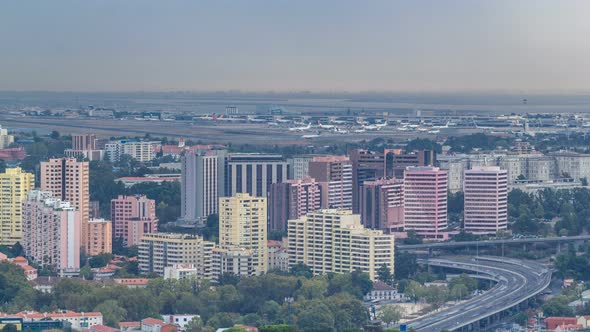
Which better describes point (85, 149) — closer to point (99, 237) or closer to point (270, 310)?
point (99, 237)

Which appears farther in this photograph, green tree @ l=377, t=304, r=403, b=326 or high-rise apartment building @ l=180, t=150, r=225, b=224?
high-rise apartment building @ l=180, t=150, r=225, b=224

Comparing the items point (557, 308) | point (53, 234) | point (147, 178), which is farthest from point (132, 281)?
point (147, 178)

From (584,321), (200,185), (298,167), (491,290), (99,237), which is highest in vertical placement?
(298,167)

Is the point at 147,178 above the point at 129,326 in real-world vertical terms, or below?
above

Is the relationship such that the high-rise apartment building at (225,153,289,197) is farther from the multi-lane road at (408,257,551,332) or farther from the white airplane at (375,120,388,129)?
the white airplane at (375,120,388,129)

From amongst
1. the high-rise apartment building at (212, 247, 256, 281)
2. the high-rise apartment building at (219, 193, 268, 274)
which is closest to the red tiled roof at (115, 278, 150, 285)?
the high-rise apartment building at (212, 247, 256, 281)

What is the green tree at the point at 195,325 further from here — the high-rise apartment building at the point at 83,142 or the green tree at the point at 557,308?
the high-rise apartment building at the point at 83,142

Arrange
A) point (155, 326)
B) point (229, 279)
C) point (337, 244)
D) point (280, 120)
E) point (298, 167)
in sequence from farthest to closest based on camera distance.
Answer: point (280, 120), point (298, 167), point (337, 244), point (229, 279), point (155, 326)

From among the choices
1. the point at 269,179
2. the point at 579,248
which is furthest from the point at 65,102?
the point at 579,248
